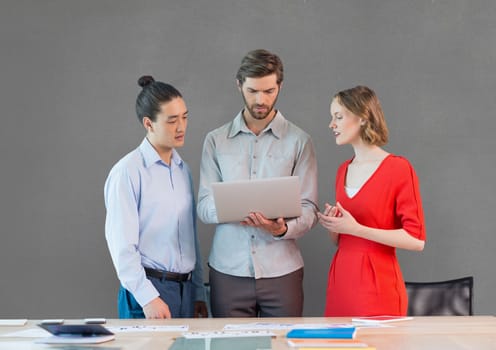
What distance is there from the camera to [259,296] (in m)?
3.24

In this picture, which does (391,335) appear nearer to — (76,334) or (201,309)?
(76,334)

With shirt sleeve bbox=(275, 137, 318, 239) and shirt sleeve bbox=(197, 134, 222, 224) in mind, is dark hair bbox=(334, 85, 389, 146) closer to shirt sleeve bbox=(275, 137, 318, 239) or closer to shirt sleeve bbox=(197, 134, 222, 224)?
shirt sleeve bbox=(275, 137, 318, 239)

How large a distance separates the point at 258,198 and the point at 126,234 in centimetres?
58

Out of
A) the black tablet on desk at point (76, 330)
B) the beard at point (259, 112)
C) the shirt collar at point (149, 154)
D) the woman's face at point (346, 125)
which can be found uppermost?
the beard at point (259, 112)

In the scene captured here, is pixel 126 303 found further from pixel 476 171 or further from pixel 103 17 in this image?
pixel 476 171

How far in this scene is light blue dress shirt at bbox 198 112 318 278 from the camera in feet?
10.6

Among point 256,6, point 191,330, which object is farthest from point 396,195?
point 256,6

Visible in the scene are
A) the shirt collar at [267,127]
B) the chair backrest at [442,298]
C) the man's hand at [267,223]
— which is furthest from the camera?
the chair backrest at [442,298]

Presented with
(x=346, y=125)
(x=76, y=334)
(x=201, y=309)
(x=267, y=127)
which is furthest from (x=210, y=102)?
(x=76, y=334)

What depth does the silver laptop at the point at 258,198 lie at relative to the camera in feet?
9.79

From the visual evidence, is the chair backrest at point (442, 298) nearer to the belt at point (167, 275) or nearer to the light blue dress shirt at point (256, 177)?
the light blue dress shirt at point (256, 177)

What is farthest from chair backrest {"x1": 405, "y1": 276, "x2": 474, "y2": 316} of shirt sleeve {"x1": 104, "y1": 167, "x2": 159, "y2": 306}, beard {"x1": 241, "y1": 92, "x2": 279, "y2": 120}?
shirt sleeve {"x1": 104, "y1": 167, "x2": 159, "y2": 306}

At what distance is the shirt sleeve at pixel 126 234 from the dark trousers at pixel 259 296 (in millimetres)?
453

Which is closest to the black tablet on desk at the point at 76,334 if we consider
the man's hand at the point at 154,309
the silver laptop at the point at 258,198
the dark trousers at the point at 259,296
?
the man's hand at the point at 154,309
